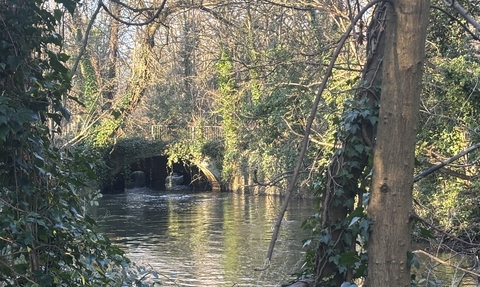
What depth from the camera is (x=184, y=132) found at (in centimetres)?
2639

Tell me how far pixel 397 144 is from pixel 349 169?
1528mm

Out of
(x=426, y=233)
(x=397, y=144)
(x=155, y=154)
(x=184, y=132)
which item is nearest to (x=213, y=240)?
(x=426, y=233)

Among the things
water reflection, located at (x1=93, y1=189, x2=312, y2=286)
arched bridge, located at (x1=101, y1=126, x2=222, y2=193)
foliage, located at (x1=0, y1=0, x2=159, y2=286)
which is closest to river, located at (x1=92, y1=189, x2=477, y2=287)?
water reflection, located at (x1=93, y1=189, x2=312, y2=286)

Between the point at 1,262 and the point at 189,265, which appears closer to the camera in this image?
the point at 1,262

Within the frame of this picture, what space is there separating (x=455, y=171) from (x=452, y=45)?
2864mm

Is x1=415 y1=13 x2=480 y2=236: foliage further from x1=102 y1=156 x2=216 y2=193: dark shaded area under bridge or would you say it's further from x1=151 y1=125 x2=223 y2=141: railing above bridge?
x1=102 y1=156 x2=216 y2=193: dark shaded area under bridge

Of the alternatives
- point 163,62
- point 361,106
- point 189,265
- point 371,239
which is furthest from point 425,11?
point 163,62

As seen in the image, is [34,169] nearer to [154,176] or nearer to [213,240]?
[213,240]

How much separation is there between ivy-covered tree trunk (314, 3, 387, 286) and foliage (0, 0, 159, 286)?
4.77ft

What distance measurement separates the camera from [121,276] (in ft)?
13.0

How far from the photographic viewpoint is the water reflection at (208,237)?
33.7 feet

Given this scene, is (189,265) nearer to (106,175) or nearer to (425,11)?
(425,11)

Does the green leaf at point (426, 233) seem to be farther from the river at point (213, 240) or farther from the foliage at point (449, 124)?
the foliage at point (449, 124)

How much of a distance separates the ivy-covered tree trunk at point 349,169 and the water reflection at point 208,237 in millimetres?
3058
